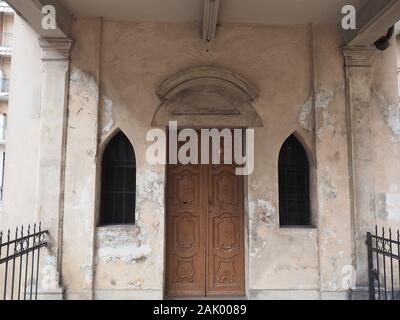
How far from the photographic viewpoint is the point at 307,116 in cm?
551

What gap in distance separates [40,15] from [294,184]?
4715 mm

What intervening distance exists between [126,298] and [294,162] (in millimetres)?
3516

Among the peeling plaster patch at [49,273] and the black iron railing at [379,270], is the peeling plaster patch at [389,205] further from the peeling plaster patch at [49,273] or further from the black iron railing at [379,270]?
the peeling plaster patch at [49,273]

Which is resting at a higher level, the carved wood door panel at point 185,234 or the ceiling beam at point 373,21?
the ceiling beam at point 373,21

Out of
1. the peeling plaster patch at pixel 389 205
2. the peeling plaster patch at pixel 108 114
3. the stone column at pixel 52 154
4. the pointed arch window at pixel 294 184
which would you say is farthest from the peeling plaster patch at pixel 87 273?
the peeling plaster patch at pixel 389 205

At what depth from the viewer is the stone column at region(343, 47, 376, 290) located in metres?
5.20

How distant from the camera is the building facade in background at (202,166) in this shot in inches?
204

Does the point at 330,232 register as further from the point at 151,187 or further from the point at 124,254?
the point at 124,254

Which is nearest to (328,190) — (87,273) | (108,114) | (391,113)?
(391,113)

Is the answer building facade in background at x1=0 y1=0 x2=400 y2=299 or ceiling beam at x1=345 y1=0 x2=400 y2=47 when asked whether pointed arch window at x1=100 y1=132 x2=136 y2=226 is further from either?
ceiling beam at x1=345 y1=0 x2=400 y2=47

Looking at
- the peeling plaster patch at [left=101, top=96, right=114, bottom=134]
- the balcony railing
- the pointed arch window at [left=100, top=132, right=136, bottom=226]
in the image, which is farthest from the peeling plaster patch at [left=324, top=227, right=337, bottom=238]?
the balcony railing

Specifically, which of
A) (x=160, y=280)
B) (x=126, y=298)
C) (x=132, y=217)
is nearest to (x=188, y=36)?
(x=132, y=217)

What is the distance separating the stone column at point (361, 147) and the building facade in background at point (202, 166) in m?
0.02

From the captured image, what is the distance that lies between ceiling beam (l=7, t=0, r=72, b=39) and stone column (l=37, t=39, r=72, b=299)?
0.16m
